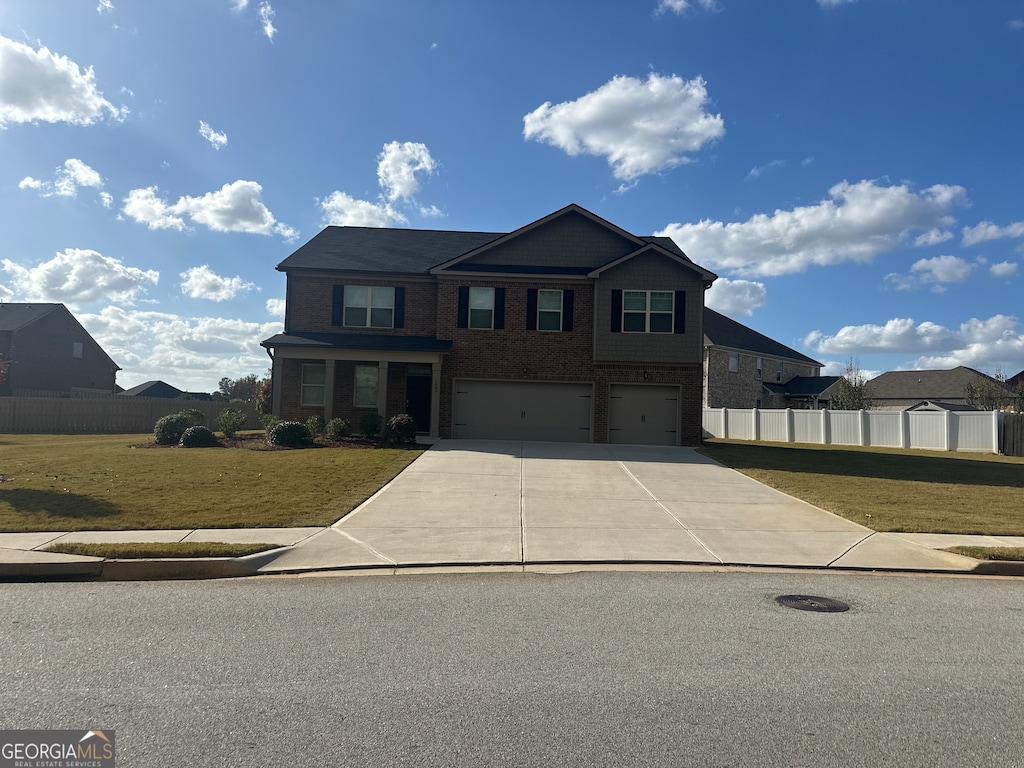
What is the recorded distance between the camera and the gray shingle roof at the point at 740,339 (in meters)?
44.3

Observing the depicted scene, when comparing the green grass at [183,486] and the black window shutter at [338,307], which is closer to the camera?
the green grass at [183,486]

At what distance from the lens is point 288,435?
65.3 ft

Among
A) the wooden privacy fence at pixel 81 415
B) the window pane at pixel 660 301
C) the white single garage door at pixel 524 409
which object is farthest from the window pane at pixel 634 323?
the wooden privacy fence at pixel 81 415

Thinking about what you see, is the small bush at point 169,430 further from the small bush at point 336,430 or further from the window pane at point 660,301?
the window pane at point 660,301

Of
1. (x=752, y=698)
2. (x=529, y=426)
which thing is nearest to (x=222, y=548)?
(x=752, y=698)

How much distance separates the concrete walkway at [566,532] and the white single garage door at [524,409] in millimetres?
7733

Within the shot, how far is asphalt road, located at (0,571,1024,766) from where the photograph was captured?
372 centimetres

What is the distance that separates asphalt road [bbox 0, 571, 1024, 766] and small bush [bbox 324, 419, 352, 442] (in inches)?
553

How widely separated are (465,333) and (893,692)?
19.7 m

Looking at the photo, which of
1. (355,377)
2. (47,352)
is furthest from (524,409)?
(47,352)

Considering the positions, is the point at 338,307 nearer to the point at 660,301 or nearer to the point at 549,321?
the point at 549,321

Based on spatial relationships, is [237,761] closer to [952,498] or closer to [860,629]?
[860,629]

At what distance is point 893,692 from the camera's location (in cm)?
451

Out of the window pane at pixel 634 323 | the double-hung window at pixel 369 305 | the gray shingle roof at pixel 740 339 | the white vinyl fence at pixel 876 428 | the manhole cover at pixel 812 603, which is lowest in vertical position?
the manhole cover at pixel 812 603
